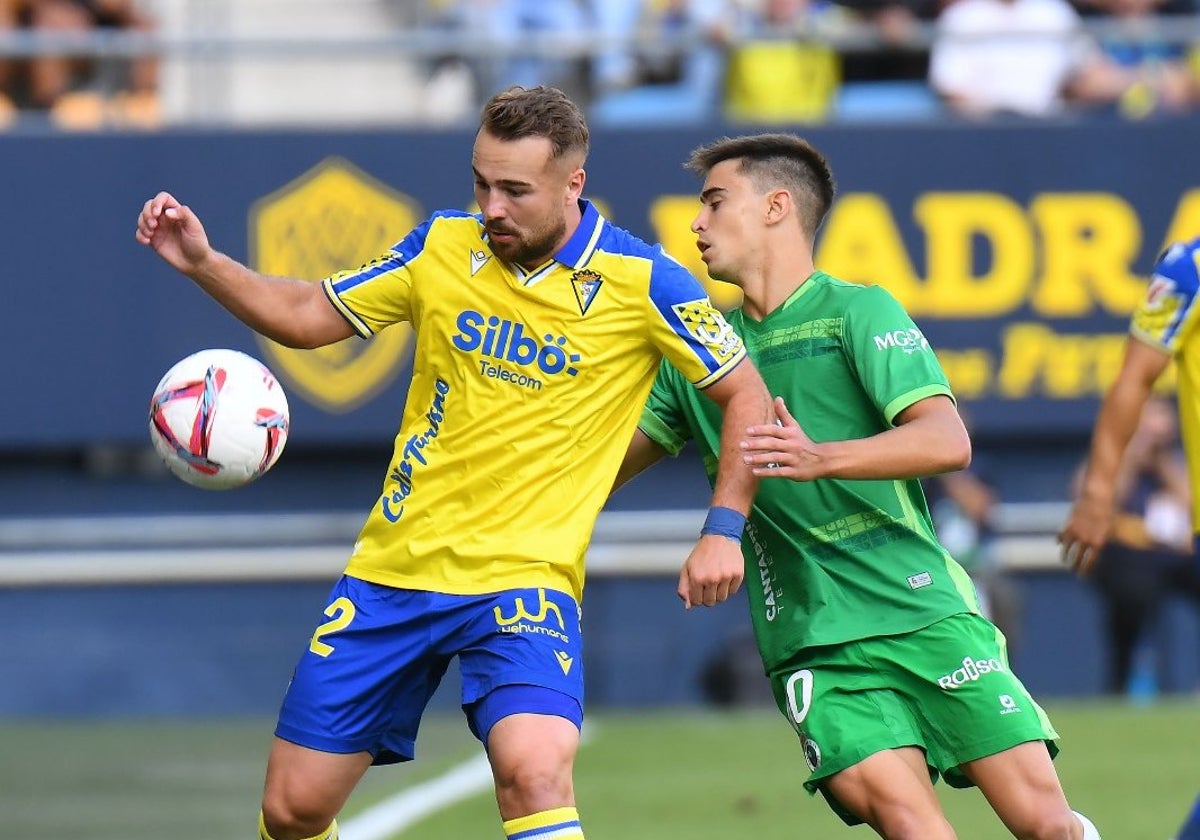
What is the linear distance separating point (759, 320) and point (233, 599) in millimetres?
9287

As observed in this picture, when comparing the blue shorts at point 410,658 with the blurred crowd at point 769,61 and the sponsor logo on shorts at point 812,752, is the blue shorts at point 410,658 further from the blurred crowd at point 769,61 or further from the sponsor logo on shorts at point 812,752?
the blurred crowd at point 769,61

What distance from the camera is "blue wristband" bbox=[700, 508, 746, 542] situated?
5.57 m

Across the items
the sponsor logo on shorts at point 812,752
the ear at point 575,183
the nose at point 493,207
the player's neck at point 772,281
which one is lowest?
the sponsor logo on shorts at point 812,752

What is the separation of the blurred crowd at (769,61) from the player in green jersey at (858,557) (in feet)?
27.3

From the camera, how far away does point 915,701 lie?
231 inches

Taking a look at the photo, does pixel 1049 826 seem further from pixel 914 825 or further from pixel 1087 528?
pixel 1087 528

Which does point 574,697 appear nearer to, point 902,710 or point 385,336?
point 902,710

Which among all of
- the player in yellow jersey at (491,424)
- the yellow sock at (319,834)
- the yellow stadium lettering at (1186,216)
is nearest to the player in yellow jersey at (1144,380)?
the player in yellow jersey at (491,424)

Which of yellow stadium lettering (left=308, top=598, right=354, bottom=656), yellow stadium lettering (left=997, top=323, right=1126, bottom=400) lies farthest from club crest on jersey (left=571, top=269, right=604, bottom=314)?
yellow stadium lettering (left=997, top=323, right=1126, bottom=400)

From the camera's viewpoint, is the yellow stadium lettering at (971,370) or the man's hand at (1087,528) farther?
the yellow stadium lettering at (971,370)

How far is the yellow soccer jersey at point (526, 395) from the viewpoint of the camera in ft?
18.9

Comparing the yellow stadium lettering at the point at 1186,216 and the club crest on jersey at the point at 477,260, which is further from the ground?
the club crest on jersey at the point at 477,260

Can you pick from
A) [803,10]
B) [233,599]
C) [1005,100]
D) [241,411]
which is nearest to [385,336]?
[233,599]

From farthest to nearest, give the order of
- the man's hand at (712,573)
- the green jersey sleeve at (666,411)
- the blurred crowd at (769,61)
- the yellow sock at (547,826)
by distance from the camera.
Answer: the blurred crowd at (769,61) < the green jersey sleeve at (666,411) < the man's hand at (712,573) < the yellow sock at (547,826)
